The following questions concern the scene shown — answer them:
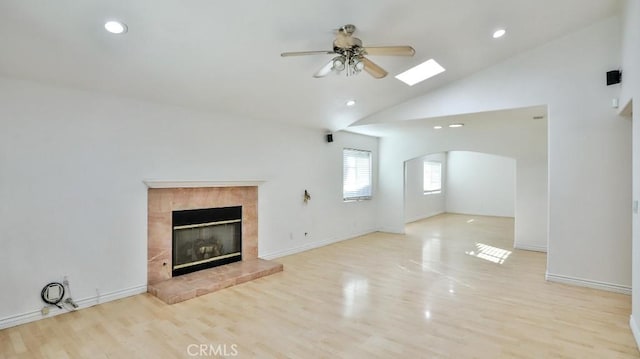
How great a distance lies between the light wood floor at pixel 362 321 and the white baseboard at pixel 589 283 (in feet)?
0.46

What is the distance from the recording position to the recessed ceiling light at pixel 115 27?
8.31 ft

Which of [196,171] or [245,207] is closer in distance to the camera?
[196,171]

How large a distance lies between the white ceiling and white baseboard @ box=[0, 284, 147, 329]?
7.58ft

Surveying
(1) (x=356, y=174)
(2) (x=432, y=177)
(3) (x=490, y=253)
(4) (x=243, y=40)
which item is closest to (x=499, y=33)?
(4) (x=243, y=40)

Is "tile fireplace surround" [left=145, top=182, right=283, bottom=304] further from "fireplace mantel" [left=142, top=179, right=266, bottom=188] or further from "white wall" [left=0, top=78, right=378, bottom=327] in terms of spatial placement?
"white wall" [left=0, top=78, right=378, bottom=327]

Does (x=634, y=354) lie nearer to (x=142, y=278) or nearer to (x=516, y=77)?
(x=516, y=77)

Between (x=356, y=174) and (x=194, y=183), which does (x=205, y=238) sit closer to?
(x=194, y=183)

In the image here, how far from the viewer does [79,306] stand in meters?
3.40

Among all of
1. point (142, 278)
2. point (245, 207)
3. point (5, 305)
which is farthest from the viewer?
point (245, 207)

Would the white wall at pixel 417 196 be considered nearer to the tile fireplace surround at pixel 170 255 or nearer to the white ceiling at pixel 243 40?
the white ceiling at pixel 243 40

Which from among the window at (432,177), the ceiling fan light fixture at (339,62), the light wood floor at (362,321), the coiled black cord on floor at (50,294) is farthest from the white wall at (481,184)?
the coiled black cord on floor at (50,294)

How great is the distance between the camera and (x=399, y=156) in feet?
25.3

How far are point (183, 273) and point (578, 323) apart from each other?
14.9ft

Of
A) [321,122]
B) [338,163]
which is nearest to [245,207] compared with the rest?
[321,122]
